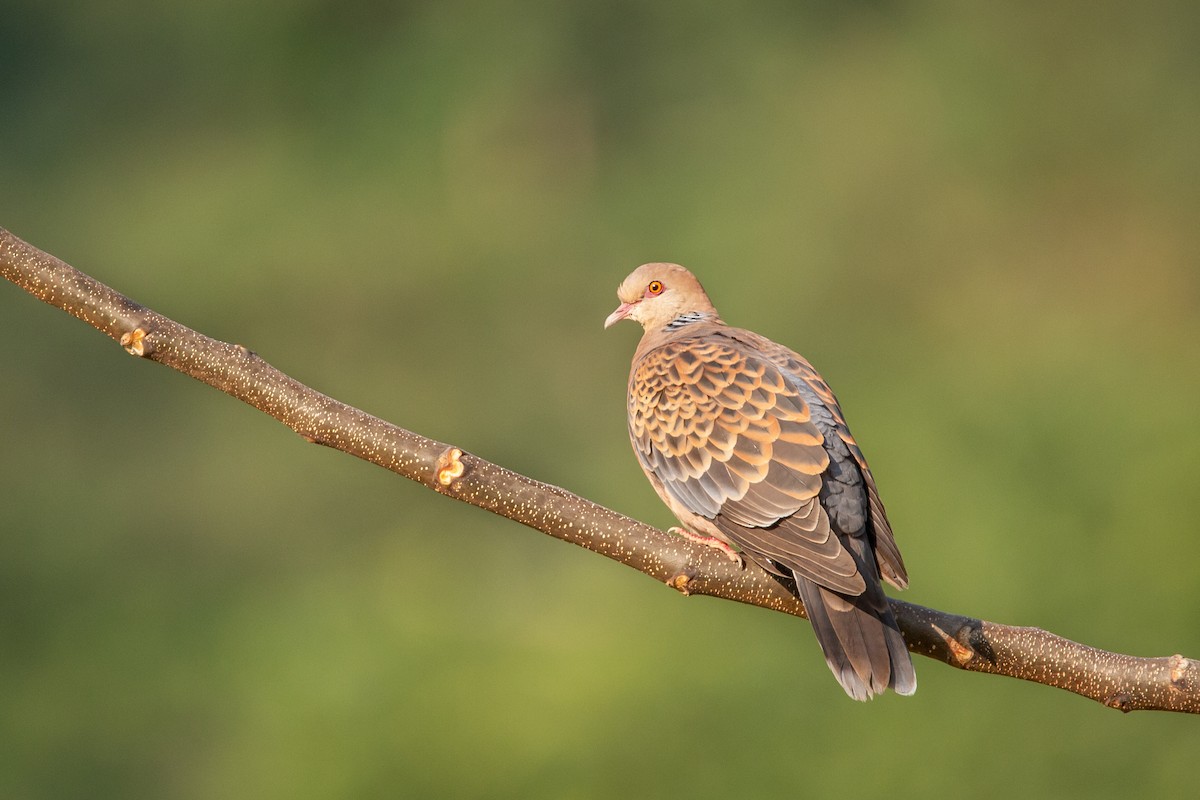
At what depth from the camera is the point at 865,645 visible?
91.5 inches

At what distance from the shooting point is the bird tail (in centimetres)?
230

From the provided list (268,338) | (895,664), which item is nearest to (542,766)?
(268,338)

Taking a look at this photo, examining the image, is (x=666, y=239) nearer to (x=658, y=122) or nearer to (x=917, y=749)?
(x=658, y=122)

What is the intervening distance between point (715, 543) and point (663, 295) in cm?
106

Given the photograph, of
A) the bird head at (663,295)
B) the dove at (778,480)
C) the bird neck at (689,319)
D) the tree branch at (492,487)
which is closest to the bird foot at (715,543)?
the dove at (778,480)

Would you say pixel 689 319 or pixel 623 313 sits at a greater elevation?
pixel 623 313

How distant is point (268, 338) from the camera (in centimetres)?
841

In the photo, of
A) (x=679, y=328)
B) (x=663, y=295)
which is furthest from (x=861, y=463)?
(x=663, y=295)

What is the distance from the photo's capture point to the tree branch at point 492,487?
220 centimetres

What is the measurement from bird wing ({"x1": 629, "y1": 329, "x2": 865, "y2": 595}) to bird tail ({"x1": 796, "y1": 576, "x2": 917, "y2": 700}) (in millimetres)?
45

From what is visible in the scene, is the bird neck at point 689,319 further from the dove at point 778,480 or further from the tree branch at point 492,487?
the tree branch at point 492,487

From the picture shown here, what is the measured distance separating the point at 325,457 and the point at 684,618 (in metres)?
2.55

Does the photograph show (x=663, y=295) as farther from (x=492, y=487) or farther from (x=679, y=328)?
(x=492, y=487)

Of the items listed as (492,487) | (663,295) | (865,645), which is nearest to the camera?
(492,487)
